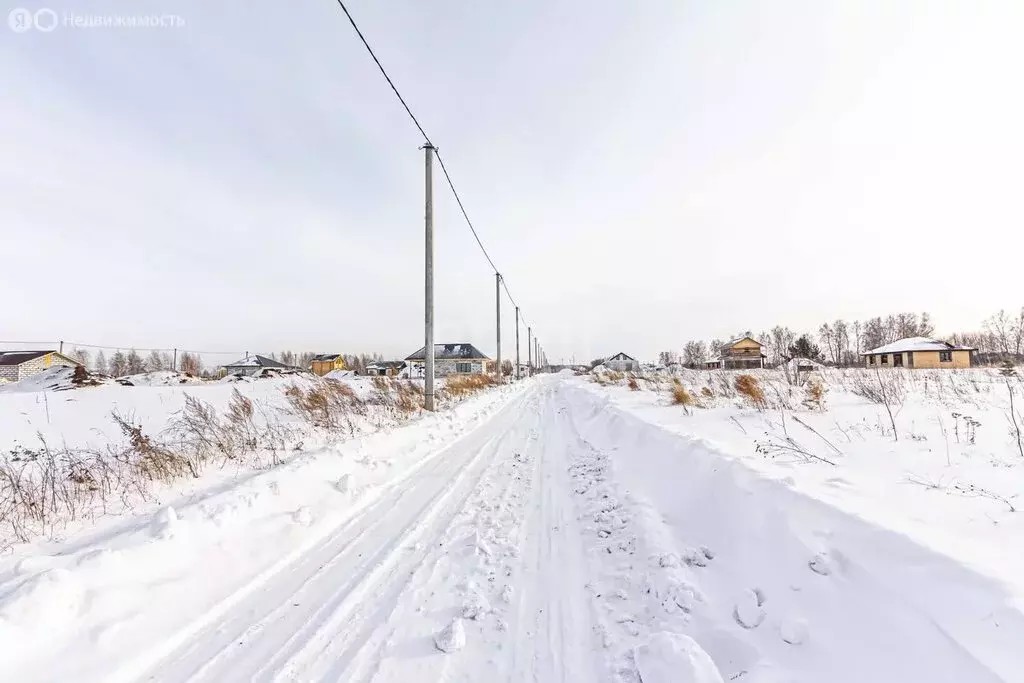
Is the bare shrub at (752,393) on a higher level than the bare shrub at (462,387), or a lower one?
higher

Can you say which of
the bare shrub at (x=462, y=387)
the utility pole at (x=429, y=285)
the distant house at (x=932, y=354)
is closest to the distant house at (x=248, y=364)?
the bare shrub at (x=462, y=387)

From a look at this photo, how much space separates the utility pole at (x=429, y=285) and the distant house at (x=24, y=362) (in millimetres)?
56890

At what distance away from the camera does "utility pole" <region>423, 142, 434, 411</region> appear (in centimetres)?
1272

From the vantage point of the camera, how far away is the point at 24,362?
4881 cm

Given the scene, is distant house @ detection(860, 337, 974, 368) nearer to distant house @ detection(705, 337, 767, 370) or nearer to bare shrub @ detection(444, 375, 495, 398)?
distant house @ detection(705, 337, 767, 370)

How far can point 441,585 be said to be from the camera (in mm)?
3168

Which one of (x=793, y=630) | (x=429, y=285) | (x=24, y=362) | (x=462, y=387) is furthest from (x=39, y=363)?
(x=793, y=630)

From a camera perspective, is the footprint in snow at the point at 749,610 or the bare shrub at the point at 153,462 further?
the bare shrub at the point at 153,462

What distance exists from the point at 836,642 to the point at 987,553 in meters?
1.10

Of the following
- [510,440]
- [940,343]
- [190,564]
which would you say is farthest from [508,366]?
[190,564]

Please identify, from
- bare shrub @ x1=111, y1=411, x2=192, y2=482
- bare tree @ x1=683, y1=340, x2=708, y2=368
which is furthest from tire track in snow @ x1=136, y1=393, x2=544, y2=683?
bare tree @ x1=683, y1=340, x2=708, y2=368

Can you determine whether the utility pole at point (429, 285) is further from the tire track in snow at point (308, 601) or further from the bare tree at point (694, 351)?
the bare tree at point (694, 351)

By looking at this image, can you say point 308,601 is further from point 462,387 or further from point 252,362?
point 252,362

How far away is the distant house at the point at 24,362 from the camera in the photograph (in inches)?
1881
